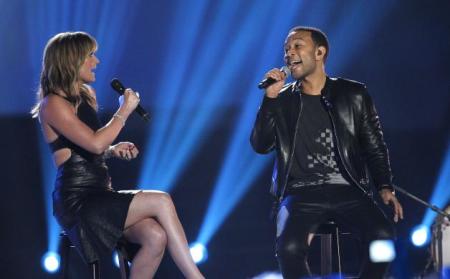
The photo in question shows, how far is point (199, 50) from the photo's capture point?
4.46 m

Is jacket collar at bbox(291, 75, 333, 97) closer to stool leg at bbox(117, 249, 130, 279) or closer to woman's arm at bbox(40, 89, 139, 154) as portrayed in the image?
woman's arm at bbox(40, 89, 139, 154)

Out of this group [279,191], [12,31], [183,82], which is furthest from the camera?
[183,82]

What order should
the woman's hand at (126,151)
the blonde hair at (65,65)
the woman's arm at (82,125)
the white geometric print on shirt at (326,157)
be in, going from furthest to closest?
1. the white geometric print on shirt at (326,157)
2. the woman's hand at (126,151)
3. the blonde hair at (65,65)
4. the woman's arm at (82,125)

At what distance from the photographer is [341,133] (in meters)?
3.21

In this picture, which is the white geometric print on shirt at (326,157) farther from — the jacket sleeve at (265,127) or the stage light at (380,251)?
the stage light at (380,251)

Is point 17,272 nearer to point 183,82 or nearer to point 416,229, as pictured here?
point 183,82

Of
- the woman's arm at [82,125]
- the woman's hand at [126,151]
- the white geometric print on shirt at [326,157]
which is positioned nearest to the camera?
the woman's arm at [82,125]

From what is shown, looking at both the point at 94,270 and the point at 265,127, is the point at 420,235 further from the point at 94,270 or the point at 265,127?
the point at 94,270

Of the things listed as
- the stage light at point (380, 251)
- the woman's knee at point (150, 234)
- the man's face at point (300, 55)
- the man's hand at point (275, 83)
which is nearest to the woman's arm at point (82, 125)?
the woman's knee at point (150, 234)

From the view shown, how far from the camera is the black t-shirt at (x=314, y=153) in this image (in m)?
3.16

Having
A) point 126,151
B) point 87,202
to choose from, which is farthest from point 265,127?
point 87,202

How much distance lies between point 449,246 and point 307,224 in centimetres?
127

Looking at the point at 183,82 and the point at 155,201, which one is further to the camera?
the point at 183,82

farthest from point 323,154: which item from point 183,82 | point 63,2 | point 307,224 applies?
point 63,2
